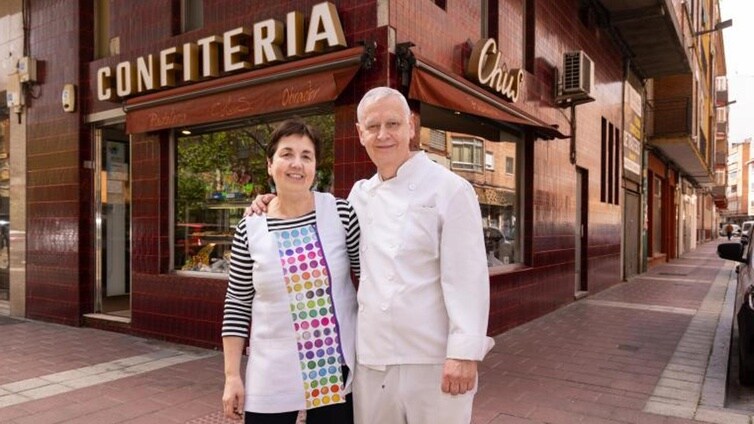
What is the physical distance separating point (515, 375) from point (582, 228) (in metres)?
6.07

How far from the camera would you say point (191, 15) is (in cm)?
666

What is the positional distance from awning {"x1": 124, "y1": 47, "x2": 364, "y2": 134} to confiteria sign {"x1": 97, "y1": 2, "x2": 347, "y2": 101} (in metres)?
0.11

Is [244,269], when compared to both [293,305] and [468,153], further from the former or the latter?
[468,153]

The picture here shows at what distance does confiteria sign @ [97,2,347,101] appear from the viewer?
16.8 ft

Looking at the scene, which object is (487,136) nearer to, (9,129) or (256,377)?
(256,377)

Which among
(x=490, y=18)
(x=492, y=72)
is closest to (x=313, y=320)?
(x=492, y=72)

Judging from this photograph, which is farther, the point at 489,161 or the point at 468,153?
the point at 489,161

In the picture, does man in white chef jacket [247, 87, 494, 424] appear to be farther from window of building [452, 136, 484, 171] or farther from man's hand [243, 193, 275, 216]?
window of building [452, 136, 484, 171]

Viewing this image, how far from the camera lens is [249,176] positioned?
254 inches

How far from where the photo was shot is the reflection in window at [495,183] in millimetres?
6984

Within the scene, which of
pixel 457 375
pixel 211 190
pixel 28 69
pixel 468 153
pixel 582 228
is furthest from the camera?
pixel 582 228

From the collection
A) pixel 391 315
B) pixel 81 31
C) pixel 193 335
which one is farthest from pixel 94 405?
pixel 81 31

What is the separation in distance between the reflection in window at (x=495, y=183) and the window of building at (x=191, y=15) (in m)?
3.25

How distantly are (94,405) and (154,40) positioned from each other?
4230 mm
